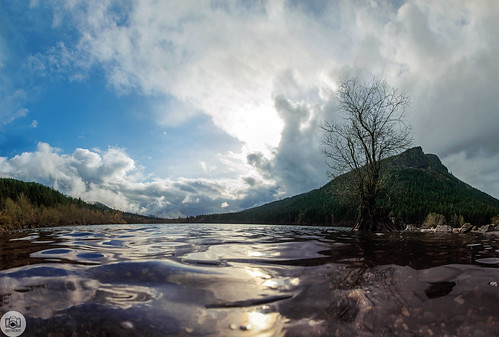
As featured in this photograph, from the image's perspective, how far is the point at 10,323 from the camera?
6.27 ft

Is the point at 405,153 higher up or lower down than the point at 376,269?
higher up

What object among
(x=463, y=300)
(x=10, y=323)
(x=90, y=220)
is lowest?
(x=90, y=220)

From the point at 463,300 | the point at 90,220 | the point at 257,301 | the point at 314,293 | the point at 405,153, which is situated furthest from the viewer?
the point at 90,220

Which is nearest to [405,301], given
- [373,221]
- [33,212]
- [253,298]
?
[253,298]

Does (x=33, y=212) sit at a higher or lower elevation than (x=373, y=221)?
lower

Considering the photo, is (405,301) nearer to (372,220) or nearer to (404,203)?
(372,220)

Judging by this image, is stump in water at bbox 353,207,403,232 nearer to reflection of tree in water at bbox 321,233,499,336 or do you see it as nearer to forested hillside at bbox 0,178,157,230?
reflection of tree in water at bbox 321,233,499,336

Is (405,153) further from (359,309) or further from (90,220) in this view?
(90,220)

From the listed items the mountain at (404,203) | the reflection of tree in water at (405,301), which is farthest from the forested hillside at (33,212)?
the reflection of tree in water at (405,301)

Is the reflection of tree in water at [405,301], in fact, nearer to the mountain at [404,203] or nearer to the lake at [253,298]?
the lake at [253,298]

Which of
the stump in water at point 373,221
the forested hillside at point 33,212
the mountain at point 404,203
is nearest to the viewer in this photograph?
the stump in water at point 373,221

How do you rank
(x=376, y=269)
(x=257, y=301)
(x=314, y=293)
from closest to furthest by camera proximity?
(x=257, y=301)
(x=314, y=293)
(x=376, y=269)

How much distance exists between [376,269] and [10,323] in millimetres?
3999

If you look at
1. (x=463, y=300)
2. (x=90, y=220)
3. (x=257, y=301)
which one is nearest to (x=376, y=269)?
(x=463, y=300)
